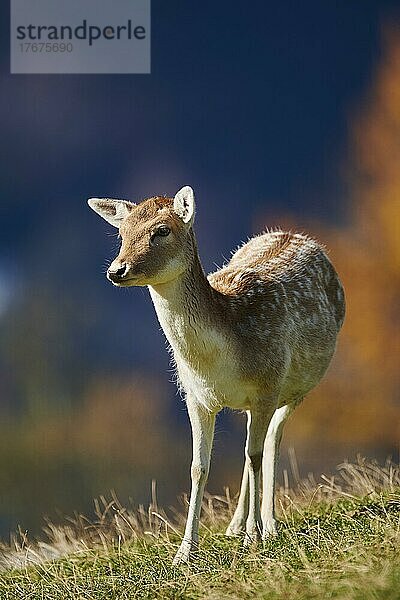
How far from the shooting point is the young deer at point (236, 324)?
463 centimetres

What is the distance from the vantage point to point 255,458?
4.95 metres

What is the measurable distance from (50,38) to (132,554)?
3122 mm

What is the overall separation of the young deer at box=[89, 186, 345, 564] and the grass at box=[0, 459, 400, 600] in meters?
0.22

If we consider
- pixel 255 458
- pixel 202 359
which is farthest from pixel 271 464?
pixel 202 359

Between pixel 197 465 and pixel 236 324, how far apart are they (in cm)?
63

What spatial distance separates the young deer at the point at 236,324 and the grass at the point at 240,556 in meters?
0.22

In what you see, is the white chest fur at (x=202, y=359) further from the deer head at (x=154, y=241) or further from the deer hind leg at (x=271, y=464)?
the deer hind leg at (x=271, y=464)

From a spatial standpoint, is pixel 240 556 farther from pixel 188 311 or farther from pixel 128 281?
pixel 128 281

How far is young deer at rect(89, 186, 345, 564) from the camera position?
182 inches

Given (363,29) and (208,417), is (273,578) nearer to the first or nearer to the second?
(208,417)

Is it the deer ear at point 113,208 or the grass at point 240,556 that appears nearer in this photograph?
the grass at point 240,556

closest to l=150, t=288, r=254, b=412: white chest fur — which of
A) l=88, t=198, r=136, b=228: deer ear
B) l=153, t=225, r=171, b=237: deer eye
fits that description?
l=153, t=225, r=171, b=237: deer eye

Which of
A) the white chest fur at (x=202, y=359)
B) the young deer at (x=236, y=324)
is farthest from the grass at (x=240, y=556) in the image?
the white chest fur at (x=202, y=359)

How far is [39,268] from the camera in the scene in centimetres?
679
